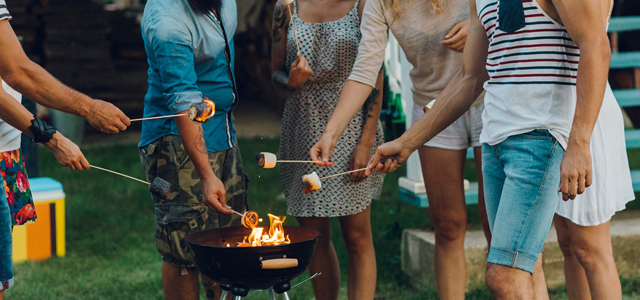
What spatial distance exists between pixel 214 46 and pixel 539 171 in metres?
1.62

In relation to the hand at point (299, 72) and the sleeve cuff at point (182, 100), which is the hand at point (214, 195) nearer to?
the sleeve cuff at point (182, 100)

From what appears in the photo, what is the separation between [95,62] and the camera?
1397 centimetres

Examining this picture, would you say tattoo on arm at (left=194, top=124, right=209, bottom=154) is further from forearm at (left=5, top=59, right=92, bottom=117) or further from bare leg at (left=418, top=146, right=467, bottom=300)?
bare leg at (left=418, top=146, right=467, bottom=300)

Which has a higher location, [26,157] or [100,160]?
[26,157]

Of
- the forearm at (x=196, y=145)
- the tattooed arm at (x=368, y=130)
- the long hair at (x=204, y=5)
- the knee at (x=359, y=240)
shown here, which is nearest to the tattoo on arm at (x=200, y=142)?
the forearm at (x=196, y=145)

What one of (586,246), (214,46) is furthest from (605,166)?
(214,46)

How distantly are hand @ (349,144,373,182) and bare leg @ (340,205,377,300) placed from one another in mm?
214

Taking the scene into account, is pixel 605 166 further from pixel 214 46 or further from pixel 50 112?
pixel 50 112

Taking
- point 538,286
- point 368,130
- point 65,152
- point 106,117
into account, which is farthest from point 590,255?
point 65,152

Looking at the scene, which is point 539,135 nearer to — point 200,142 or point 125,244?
point 200,142

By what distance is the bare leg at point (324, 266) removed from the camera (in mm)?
3592

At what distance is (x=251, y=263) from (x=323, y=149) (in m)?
0.80

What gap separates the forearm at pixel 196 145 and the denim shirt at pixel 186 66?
3.2 inches

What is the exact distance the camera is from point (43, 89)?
266cm
